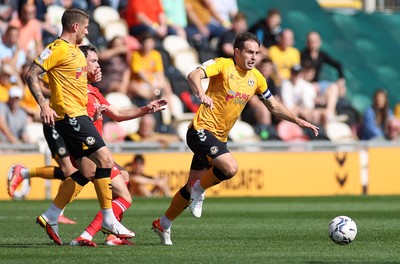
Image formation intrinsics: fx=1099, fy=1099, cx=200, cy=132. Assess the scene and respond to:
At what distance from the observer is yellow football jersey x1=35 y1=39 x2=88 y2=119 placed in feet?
35.0

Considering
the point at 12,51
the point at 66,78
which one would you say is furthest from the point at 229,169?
the point at 12,51

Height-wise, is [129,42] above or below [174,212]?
above

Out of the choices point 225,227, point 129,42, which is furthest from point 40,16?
point 225,227

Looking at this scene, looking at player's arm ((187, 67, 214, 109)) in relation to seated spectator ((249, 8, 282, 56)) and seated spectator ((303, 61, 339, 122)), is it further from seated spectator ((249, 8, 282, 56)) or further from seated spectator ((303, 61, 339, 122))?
seated spectator ((303, 61, 339, 122))

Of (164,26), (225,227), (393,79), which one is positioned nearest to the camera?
(225,227)

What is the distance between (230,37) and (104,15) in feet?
9.12

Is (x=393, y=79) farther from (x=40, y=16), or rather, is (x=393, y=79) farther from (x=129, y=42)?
(x=40, y=16)

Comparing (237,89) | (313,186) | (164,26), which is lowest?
(313,186)

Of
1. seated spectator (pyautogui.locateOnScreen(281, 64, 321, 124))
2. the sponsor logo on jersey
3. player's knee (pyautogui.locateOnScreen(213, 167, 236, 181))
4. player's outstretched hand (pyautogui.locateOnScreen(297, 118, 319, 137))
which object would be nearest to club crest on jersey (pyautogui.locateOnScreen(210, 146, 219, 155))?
player's knee (pyautogui.locateOnScreen(213, 167, 236, 181))

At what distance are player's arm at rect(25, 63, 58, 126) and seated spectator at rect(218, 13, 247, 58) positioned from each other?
44.2ft

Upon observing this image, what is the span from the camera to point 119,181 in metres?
11.5

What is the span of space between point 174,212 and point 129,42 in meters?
12.4

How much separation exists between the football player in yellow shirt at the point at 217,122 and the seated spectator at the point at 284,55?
12.9m

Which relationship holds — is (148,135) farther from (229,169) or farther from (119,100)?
(229,169)
